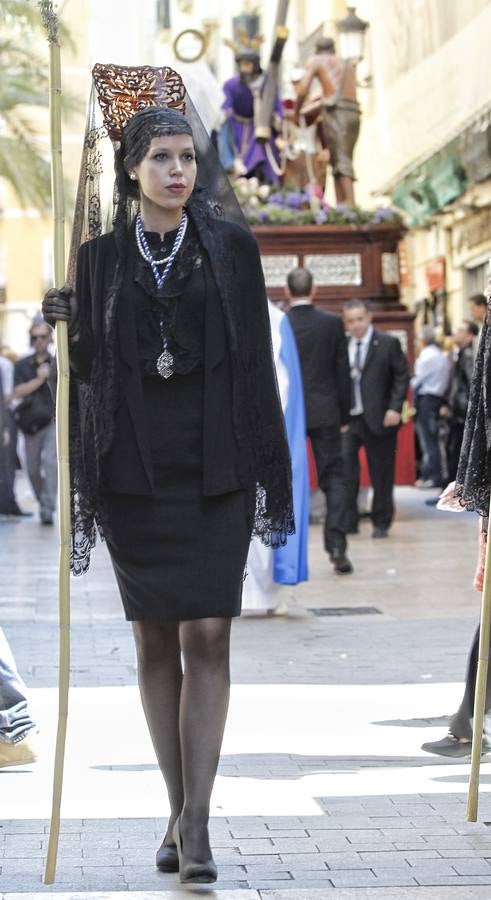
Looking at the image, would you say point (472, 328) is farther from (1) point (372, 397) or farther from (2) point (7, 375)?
(2) point (7, 375)

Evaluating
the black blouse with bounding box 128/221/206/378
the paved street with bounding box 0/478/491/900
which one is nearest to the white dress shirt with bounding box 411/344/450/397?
the paved street with bounding box 0/478/491/900

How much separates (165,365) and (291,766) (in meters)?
1.92

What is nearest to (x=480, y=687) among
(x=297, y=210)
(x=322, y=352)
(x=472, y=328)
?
(x=322, y=352)

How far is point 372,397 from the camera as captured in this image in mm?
14695

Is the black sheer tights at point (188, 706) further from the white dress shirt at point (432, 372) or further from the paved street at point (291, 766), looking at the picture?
the white dress shirt at point (432, 372)

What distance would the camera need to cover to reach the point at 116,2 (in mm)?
45750

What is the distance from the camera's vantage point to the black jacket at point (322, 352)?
1299 cm

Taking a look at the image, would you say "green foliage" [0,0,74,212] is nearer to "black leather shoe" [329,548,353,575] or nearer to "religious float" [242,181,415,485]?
"religious float" [242,181,415,485]

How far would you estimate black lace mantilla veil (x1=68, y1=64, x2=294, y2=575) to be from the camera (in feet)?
15.2

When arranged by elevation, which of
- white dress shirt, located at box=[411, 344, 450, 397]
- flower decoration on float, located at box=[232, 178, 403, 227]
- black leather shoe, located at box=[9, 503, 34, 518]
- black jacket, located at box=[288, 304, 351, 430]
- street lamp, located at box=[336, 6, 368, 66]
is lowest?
black leather shoe, located at box=[9, 503, 34, 518]

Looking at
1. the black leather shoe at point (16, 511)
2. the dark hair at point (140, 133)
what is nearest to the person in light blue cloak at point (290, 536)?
the dark hair at point (140, 133)

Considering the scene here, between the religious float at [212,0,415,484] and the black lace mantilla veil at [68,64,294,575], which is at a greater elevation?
the religious float at [212,0,415,484]

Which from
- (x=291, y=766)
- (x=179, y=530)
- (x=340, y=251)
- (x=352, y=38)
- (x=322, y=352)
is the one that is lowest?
(x=291, y=766)

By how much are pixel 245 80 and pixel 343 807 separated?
591 inches
